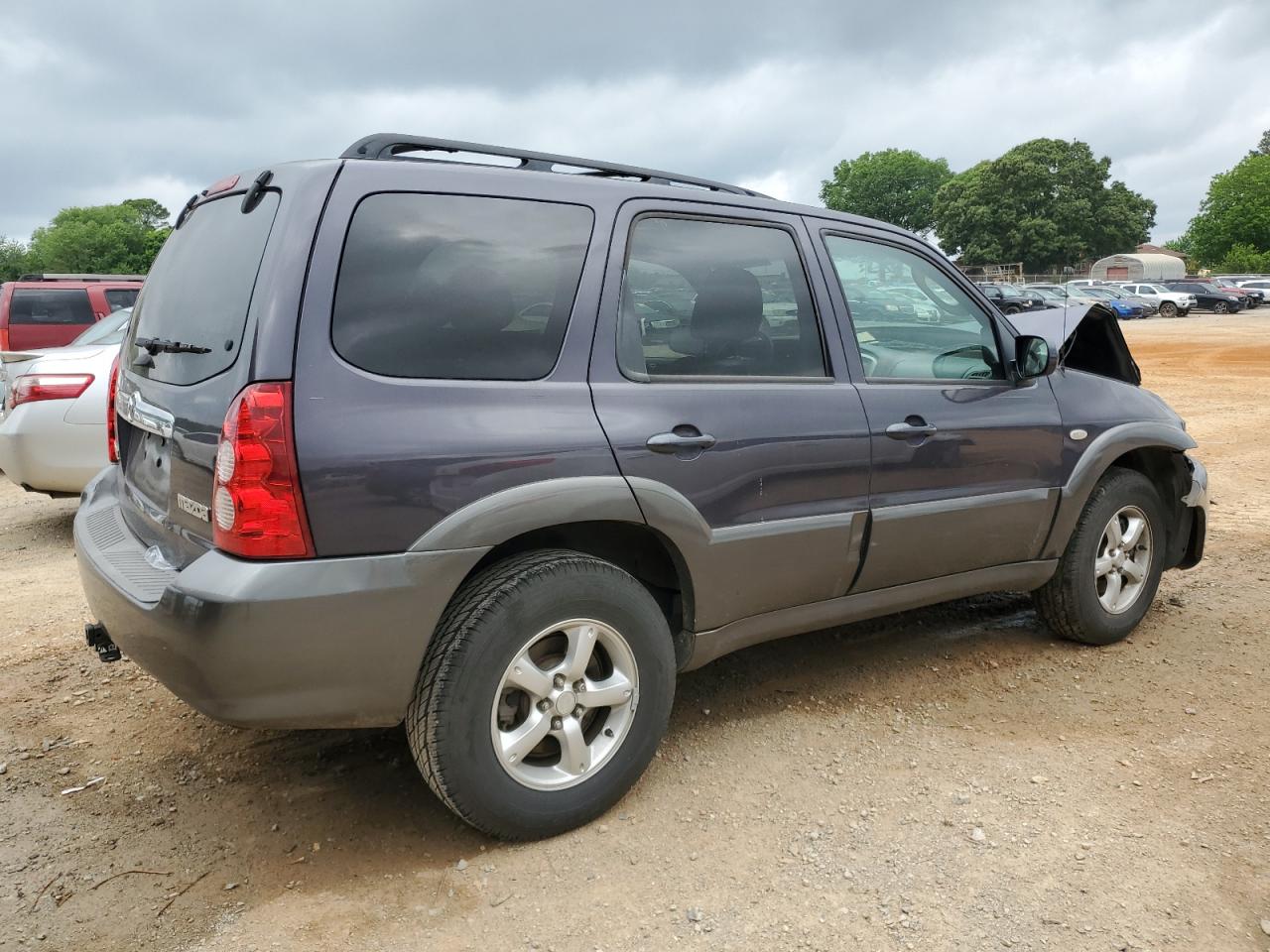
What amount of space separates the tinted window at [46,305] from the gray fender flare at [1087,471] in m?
10.9

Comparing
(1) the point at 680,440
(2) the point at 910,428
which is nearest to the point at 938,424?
(2) the point at 910,428

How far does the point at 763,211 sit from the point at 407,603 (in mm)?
1815

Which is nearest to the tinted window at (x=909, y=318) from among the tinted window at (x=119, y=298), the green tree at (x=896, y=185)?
the tinted window at (x=119, y=298)

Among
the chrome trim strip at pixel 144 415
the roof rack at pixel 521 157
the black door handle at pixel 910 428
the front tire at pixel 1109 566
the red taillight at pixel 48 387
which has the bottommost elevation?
the front tire at pixel 1109 566

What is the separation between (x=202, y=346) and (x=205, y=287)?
0.25m

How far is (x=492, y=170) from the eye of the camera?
287 cm

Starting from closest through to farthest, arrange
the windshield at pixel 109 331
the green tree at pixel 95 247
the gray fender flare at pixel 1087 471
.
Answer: the gray fender flare at pixel 1087 471 → the windshield at pixel 109 331 → the green tree at pixel 95 247

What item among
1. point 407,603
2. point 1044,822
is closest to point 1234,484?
point 1044,822

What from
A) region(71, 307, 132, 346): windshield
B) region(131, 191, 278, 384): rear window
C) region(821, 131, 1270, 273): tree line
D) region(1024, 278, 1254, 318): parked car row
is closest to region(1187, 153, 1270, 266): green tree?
region(821, 131, 1270, 273): tree line

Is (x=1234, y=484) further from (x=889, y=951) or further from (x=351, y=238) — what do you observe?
(x=351, y=238)

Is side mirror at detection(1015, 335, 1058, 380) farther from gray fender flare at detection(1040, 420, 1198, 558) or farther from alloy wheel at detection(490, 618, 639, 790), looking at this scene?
alloy wheel at detection(490, 618, 639, 790)

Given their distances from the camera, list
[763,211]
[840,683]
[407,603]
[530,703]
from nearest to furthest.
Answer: [407,603]
[530,703]
[763,211]
[840,683]

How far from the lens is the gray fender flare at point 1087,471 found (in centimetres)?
398

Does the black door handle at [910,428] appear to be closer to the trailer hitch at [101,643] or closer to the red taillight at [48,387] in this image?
the trailer hitch at [101,643]
